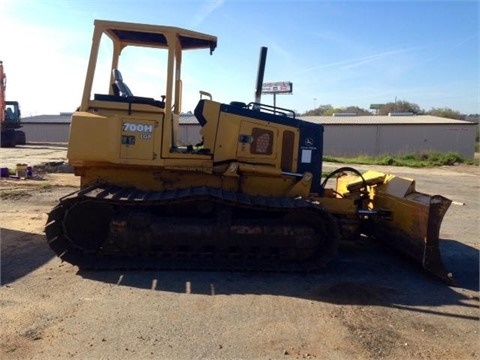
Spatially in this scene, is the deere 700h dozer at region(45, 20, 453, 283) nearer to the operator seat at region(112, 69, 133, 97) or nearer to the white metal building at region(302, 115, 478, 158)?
the operator seat at region(112, 69, 133, 97)

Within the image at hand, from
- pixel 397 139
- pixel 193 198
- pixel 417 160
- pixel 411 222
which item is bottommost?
pixel 411 222

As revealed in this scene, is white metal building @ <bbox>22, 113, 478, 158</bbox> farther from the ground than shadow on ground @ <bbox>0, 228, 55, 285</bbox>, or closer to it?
farther from the ground

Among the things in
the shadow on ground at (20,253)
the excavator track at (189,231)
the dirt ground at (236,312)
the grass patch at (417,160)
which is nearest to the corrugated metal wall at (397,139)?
the grass patch at (417,160)

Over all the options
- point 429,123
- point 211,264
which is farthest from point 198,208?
point 429,123

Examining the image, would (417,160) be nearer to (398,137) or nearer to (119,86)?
(398,137)

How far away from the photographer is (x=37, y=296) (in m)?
4.80

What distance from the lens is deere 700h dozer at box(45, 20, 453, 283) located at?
5734mm

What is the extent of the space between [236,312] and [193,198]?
5.45ft

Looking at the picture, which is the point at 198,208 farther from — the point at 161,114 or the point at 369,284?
the point at 369,284

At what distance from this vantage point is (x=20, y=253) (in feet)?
20.8

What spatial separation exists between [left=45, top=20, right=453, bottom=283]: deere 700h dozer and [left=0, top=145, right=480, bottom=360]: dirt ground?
1.03 ft

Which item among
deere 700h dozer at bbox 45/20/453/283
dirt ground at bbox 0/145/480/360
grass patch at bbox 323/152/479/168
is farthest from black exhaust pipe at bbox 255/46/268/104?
grass patch at bbox 323/152/479/168

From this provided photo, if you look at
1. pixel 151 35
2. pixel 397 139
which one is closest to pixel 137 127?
pixel 151 35

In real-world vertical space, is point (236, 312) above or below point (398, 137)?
below
